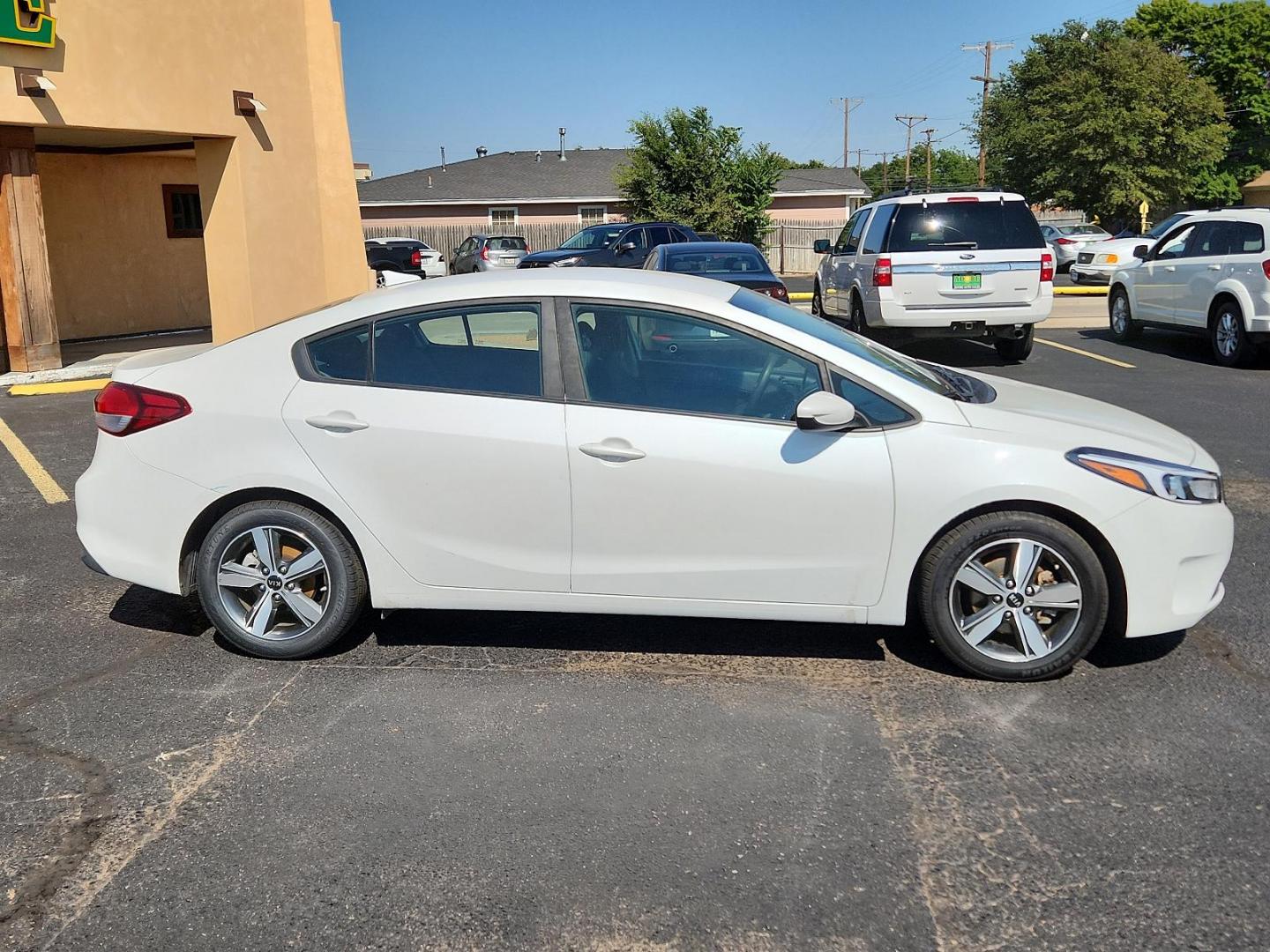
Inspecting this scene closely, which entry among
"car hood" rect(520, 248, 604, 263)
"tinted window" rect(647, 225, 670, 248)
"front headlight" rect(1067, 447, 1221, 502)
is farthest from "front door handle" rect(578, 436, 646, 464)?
"tinted window" rect(647, 225, 670, 248)

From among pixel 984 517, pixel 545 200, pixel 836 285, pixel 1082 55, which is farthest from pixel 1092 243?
pixel 984 517

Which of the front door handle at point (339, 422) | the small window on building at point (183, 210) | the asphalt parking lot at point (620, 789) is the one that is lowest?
the asphalt parking lot at point (620, 789)

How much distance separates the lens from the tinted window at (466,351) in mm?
4559

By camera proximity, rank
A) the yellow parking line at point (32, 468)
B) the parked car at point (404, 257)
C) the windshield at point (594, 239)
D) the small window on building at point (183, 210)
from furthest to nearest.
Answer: the parked car at point (404, 257), the windshield at point (594, 239), the small window on building at point (183, 210), the yellow parking line at point (32, 468)

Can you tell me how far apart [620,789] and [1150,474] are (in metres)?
2.33

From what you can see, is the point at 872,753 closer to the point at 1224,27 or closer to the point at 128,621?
the point at 128,621

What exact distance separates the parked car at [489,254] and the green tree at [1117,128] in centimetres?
2305

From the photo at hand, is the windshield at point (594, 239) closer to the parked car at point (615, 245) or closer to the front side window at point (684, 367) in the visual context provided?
the parked car at point (615, 245)

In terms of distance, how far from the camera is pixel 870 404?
439 cm

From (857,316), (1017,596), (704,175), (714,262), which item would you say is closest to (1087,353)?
(857,316)

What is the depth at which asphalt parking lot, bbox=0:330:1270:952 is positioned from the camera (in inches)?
119

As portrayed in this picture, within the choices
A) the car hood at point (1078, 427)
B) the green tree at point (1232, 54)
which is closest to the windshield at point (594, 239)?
the car hood at point (1078, 427)

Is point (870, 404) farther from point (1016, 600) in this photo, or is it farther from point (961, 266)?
point (961, 266)

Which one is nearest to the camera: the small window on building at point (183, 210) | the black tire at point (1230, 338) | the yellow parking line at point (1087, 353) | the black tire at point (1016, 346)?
the black tire at point (1230, 338)
